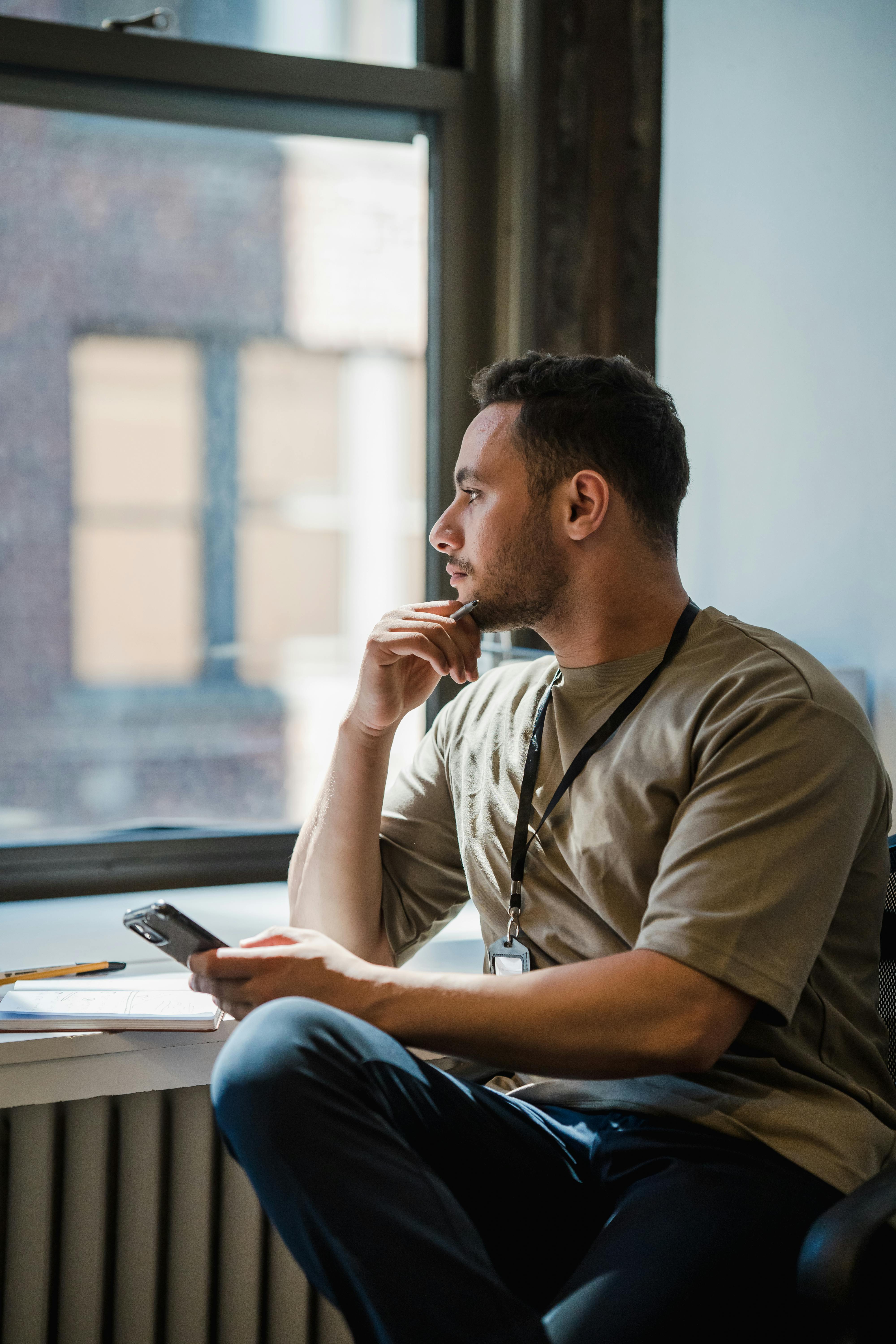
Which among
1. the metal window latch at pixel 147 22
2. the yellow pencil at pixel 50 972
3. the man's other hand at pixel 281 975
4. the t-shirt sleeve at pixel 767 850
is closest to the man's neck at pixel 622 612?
the t-shirt sleeve at pixel 767 850

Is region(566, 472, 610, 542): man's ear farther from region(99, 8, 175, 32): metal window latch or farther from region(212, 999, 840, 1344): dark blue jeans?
region(99, 8, 175, 32): metal window latch

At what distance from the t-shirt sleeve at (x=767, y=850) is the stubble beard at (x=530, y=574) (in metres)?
0.32

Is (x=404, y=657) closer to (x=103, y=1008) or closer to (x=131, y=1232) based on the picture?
(x=103, y=1008)

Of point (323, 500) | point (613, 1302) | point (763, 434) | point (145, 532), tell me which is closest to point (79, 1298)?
point (613, 1302)

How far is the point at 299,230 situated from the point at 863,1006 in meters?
1.64

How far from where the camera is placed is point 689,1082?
1.15m

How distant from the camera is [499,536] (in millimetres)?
1387

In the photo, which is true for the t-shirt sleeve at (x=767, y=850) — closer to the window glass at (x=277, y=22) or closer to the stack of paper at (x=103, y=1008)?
the stack of paper at (x=103, y=1008)

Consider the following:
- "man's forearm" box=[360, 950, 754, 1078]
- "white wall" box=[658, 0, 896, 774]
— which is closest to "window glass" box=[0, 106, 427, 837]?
"white wall" box=[658, 0, 896, 774]

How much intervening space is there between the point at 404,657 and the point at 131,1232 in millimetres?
840

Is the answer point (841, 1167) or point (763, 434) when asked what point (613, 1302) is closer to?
point (841, 1167)

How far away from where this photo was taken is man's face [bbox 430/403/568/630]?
4.49 feet

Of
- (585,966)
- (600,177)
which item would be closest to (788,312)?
(600,177)

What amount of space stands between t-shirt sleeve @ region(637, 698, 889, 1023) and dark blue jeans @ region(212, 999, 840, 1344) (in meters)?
0.18
